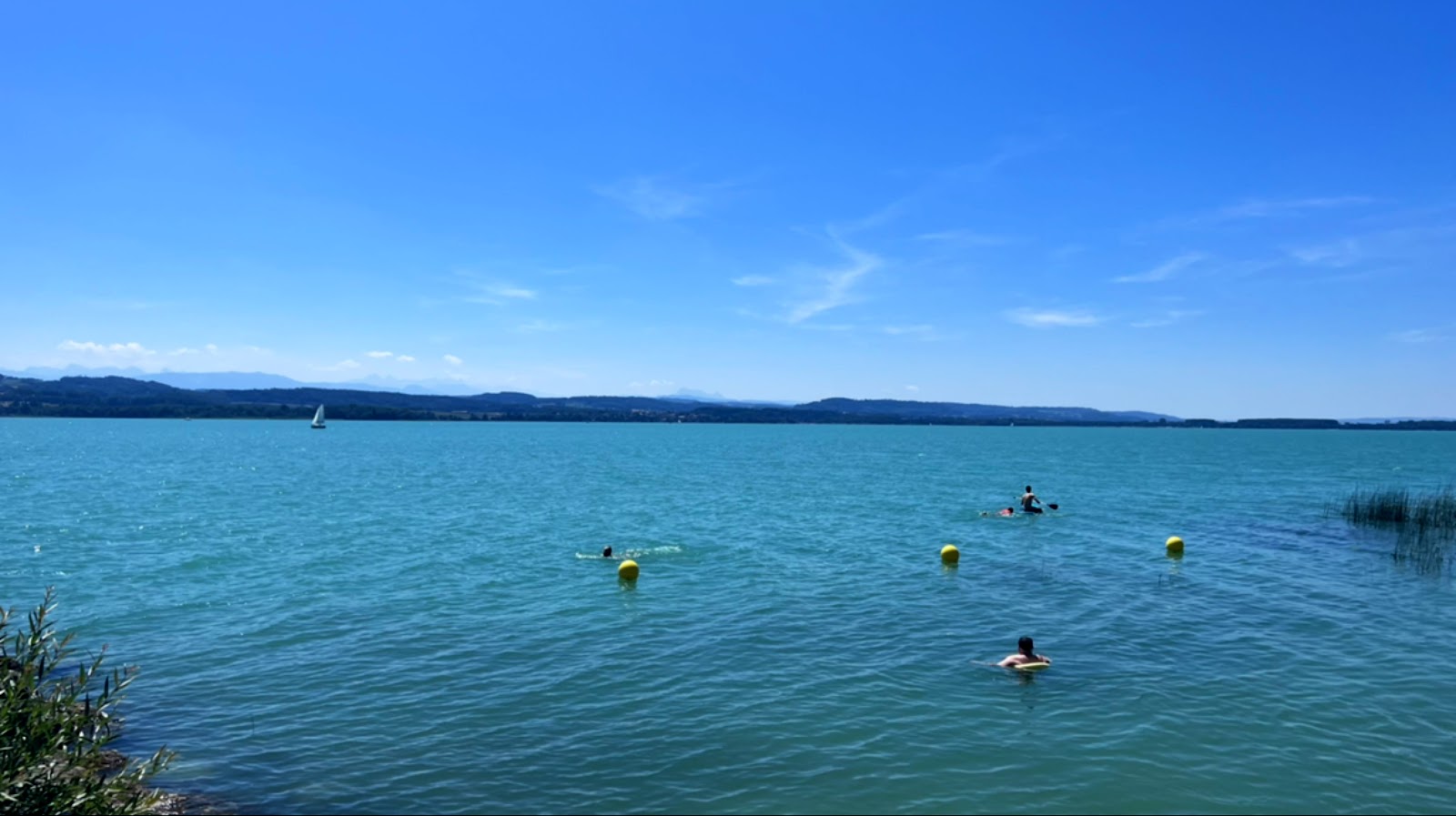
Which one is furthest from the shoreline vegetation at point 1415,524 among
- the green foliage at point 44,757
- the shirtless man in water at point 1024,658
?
the green foliage at point 44,757

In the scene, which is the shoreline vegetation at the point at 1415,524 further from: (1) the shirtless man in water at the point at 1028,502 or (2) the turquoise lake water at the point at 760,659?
(1) the shirtless man in water at the point at 1028,502

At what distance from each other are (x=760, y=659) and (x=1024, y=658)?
20.6ft

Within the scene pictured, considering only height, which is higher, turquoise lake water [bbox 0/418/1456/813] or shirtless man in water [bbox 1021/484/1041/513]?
shirtless man in water [bbox 1021/484/1041/513]

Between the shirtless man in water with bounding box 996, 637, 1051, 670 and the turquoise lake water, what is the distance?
39cm

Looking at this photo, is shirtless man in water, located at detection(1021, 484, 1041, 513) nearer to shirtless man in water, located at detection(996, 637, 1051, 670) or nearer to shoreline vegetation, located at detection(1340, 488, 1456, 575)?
shoreline vegetation, located at detection(1340, 488, 1456, 575)

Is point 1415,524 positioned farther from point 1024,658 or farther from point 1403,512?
point 1024,658

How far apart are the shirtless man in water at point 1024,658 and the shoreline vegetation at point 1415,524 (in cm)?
2438

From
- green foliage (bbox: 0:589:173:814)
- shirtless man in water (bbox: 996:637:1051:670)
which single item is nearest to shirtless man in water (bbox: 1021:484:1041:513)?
shirtless man in water (bbox: 996:637:1051:670)

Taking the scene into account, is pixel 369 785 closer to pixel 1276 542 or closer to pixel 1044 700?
pixel 1044 700

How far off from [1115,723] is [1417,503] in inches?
1812

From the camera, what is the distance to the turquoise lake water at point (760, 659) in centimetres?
1470

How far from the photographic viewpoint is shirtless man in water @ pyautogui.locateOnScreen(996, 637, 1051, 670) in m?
20.2

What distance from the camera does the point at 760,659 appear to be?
2150 cm

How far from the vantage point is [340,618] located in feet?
82.9
